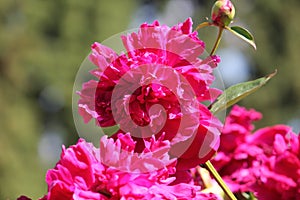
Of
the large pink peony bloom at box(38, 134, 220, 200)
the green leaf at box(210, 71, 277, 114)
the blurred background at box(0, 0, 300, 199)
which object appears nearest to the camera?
the large pink peony bloom at box(38, 134, 220, 200)

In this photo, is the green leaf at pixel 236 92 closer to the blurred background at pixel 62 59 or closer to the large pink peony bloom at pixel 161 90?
the large pink peony bloom at pixel 161 90

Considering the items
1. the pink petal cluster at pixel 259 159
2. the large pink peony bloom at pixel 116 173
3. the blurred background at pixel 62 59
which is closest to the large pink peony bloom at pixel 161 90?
the large pink peony bloom at pixel 116 173

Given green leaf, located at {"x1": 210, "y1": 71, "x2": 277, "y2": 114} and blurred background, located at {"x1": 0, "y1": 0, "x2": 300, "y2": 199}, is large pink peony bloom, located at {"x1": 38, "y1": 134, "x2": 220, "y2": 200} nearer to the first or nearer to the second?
green leaf, located at {"x1": 210, "y1": 71, "x2": 277, "y2": 114}

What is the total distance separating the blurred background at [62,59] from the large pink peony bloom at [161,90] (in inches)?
243

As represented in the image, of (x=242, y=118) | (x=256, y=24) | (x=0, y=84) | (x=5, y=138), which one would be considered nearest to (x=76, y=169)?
(x=242, y=118)

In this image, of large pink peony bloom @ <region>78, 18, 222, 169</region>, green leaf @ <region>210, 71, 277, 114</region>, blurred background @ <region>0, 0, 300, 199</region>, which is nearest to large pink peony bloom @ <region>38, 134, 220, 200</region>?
large pink peony bloom @ <region>78, 18, 222, 169</region>

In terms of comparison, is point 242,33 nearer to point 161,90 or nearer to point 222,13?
point 222,13

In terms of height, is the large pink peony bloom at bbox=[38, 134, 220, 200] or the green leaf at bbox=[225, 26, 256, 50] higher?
the green leaf at bbox=[225, 26, 256, 50]

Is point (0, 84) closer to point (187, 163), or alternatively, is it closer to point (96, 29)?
point (96, 29)

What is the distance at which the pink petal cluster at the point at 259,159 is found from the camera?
0.84 meters

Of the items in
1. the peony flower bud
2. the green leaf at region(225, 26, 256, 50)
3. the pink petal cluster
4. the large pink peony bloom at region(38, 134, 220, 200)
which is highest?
the peony flower bud

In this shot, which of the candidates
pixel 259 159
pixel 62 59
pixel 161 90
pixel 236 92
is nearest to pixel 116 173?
pixel 161 90

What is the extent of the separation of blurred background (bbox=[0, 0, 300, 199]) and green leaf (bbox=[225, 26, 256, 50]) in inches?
240

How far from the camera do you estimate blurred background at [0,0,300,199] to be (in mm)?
7930
